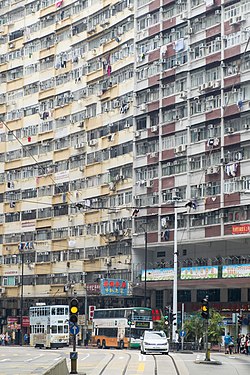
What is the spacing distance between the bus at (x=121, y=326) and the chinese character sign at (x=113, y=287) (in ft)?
7.56

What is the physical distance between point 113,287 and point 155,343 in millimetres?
22375

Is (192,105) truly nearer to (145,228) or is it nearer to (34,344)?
(145,228)

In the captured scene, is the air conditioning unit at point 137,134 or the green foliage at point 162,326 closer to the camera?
the green foliage at point 162,326

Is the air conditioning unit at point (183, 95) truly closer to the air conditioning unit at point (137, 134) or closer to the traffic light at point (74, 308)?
the air conditioning unit at point (137, 134)

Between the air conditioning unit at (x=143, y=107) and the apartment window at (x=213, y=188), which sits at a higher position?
the air conditioning unit at (x=143, y=107)

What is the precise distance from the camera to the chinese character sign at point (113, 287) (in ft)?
248

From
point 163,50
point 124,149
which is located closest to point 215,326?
point 124,149

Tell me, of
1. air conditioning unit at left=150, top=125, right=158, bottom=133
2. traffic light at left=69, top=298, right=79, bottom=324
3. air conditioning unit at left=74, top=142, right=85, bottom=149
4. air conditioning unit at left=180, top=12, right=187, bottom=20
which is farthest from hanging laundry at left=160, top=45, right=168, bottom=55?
traffic light at left=69, top=298, right=79, bottom=324

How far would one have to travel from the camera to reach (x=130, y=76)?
82188 mm

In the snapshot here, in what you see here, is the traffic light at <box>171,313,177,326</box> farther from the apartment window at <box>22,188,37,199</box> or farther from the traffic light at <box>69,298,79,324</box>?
the apartment window at <box>22,188,37,199</box>

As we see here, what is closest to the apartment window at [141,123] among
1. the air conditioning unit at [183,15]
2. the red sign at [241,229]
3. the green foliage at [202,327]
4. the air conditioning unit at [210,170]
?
the air conditioning unit at [183,15]

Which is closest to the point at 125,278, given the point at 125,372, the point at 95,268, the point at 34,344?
the point at 95,268

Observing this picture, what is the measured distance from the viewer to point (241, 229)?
218 feet

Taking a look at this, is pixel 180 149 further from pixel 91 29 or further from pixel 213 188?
pixel 91 29
